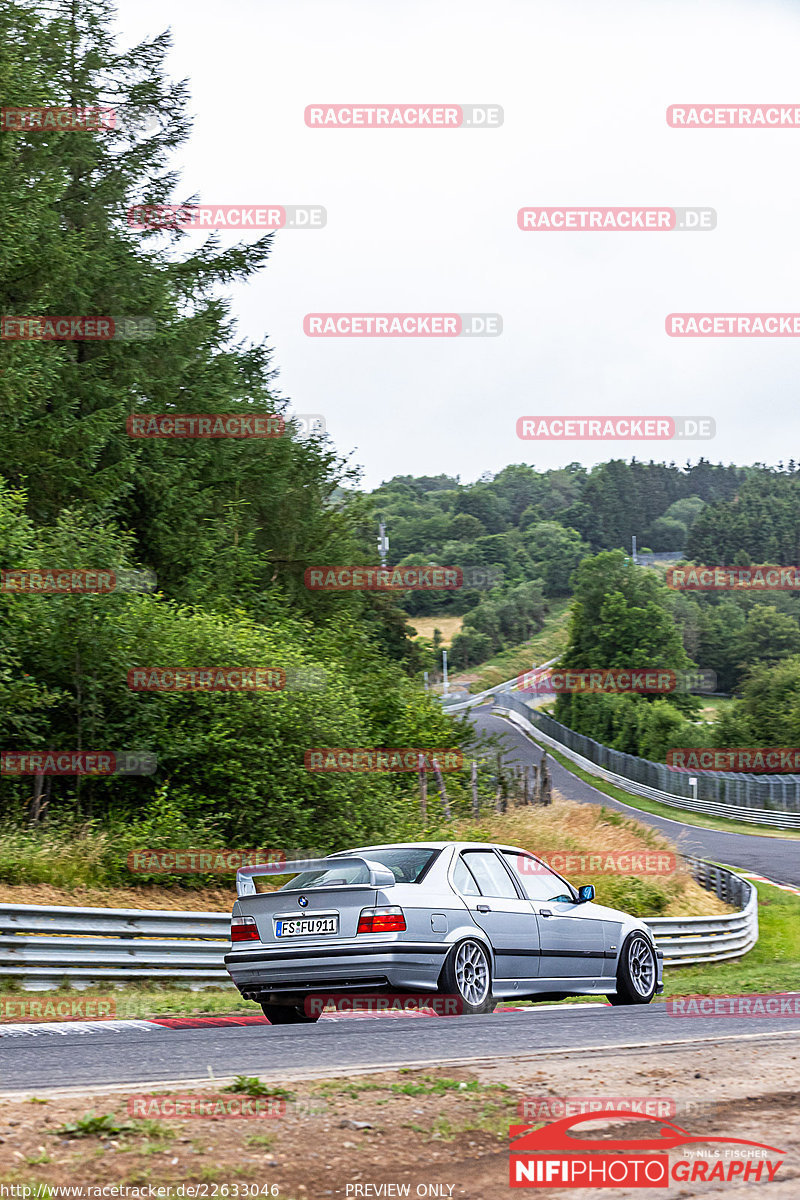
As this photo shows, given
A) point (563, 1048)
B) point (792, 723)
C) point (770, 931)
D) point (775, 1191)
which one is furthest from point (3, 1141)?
point (792, 723)

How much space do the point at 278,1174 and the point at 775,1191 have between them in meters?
1.69

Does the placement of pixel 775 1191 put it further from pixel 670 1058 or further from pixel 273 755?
pixel 273 755

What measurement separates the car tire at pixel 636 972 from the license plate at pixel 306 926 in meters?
3.33

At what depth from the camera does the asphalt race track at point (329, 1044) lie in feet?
19.7

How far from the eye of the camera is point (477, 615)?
144000mm

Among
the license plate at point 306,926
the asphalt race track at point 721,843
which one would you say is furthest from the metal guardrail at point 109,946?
the asphalt race track at point 721,843
